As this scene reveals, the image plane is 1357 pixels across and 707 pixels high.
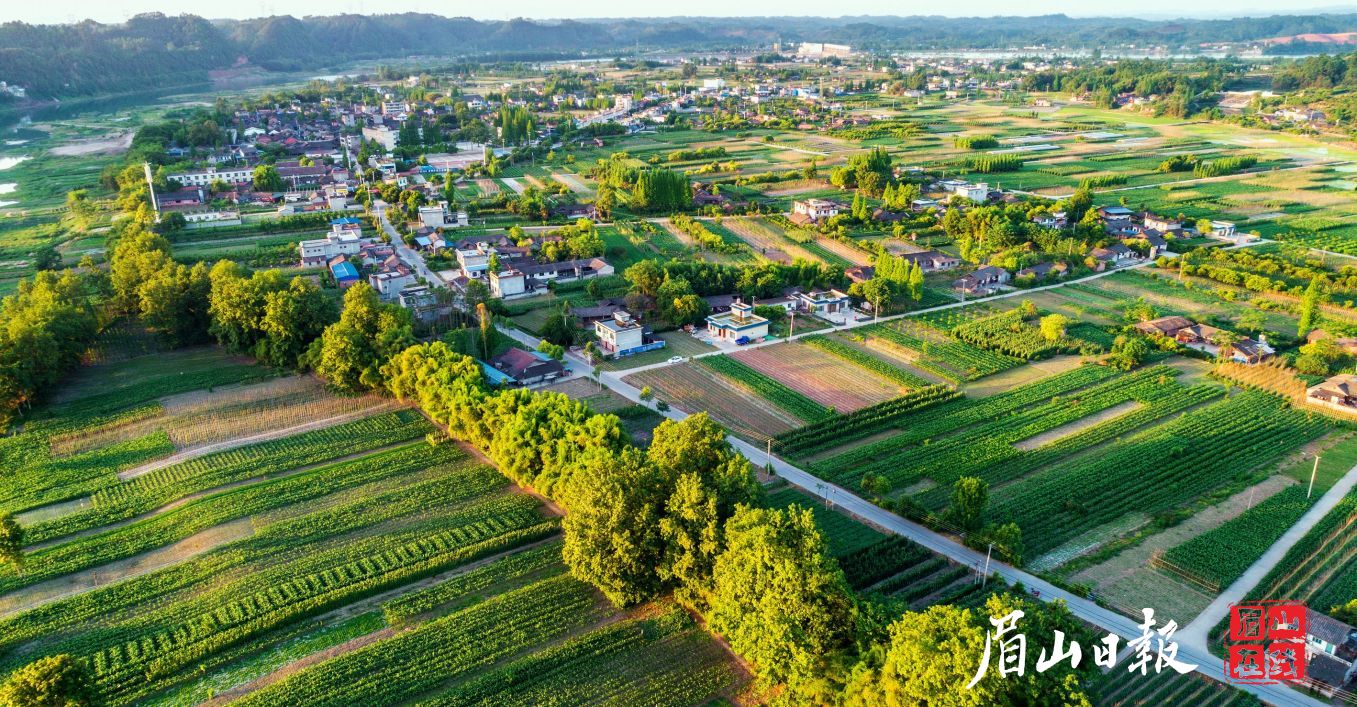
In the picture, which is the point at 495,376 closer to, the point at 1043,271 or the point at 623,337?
the point at 623,337

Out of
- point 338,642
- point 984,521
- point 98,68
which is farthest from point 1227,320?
point 98,68

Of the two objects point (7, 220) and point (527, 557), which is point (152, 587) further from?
point (7, 220)

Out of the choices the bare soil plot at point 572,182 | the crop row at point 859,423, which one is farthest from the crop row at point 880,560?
the bare soil plot at point 572,182

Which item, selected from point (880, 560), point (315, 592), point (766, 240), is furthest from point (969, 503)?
point (766, 240)

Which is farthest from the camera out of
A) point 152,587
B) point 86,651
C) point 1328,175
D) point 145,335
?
point 1328,175

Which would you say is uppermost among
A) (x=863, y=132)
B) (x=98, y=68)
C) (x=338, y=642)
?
(x=98, y=68)

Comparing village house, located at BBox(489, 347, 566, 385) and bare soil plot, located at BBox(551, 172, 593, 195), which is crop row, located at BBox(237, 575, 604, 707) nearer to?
village house, located at BBox(489, 347, 566, 385)

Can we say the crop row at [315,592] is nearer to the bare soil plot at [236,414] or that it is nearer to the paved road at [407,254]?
the bare soil plot at [236,414]

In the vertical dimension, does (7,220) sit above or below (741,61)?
below
